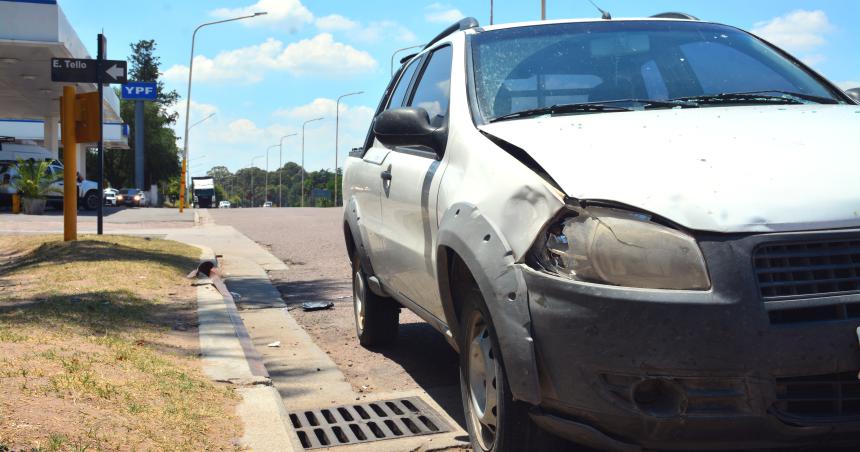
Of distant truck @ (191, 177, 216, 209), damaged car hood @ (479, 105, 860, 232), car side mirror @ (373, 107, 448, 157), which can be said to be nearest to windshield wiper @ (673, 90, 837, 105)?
damaged car hood @ (479, 105, 860, 232)

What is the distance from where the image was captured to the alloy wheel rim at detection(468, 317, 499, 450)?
3080 mm

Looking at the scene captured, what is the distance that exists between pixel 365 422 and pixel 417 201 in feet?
3.98

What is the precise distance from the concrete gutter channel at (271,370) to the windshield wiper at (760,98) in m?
1.86

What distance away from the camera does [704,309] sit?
2355mm

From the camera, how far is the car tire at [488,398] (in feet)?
9.46

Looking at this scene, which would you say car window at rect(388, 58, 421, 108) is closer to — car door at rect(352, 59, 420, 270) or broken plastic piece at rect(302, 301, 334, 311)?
car door at rect(352, 59, 420, 270)

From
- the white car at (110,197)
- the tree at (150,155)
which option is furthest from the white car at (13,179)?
the tree at (150,155)

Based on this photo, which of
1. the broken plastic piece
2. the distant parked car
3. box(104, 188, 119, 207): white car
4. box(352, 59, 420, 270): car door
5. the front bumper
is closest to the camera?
the front bumper

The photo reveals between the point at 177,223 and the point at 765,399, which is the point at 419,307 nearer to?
the point at 765,399

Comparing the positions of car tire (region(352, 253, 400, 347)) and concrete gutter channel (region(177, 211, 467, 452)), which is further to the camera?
car tire (region(352, 253, 400, 347))


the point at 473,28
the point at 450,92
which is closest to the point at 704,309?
the point at 450,92

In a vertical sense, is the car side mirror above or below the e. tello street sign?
below

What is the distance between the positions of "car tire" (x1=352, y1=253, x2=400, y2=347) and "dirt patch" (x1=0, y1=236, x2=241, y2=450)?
1.15 metres

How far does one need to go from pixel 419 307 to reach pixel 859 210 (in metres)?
2.35
